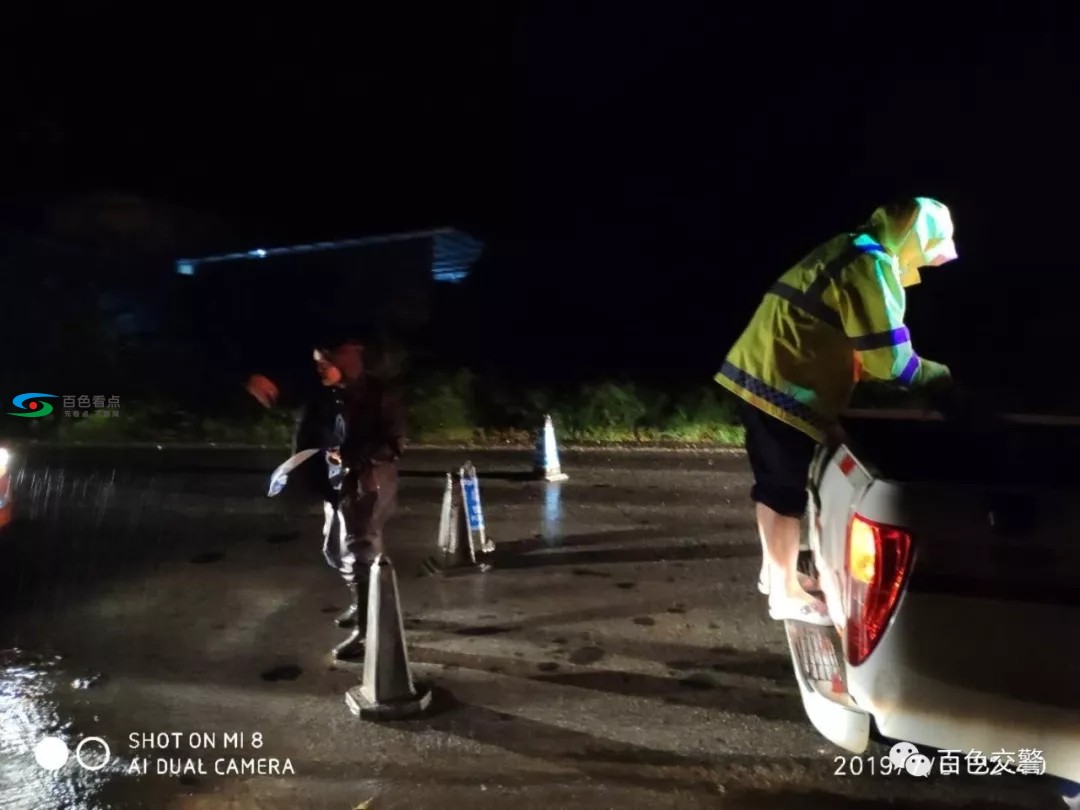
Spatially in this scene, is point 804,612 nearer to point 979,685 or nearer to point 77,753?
point 979,685

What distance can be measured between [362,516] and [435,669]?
0.94 meters

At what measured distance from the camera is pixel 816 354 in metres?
4.36

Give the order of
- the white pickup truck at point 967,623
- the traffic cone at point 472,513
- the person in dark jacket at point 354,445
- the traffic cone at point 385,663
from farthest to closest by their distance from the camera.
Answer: the traffic cone at point 472,513, the person in dark jacket at point 354,445, the traffic cone at point 385,663, the white pickup truck at point 967,623

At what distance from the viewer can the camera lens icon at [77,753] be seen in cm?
439

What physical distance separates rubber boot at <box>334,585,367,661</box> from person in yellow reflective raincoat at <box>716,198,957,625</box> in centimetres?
231

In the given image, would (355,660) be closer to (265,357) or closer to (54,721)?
(54,721)
